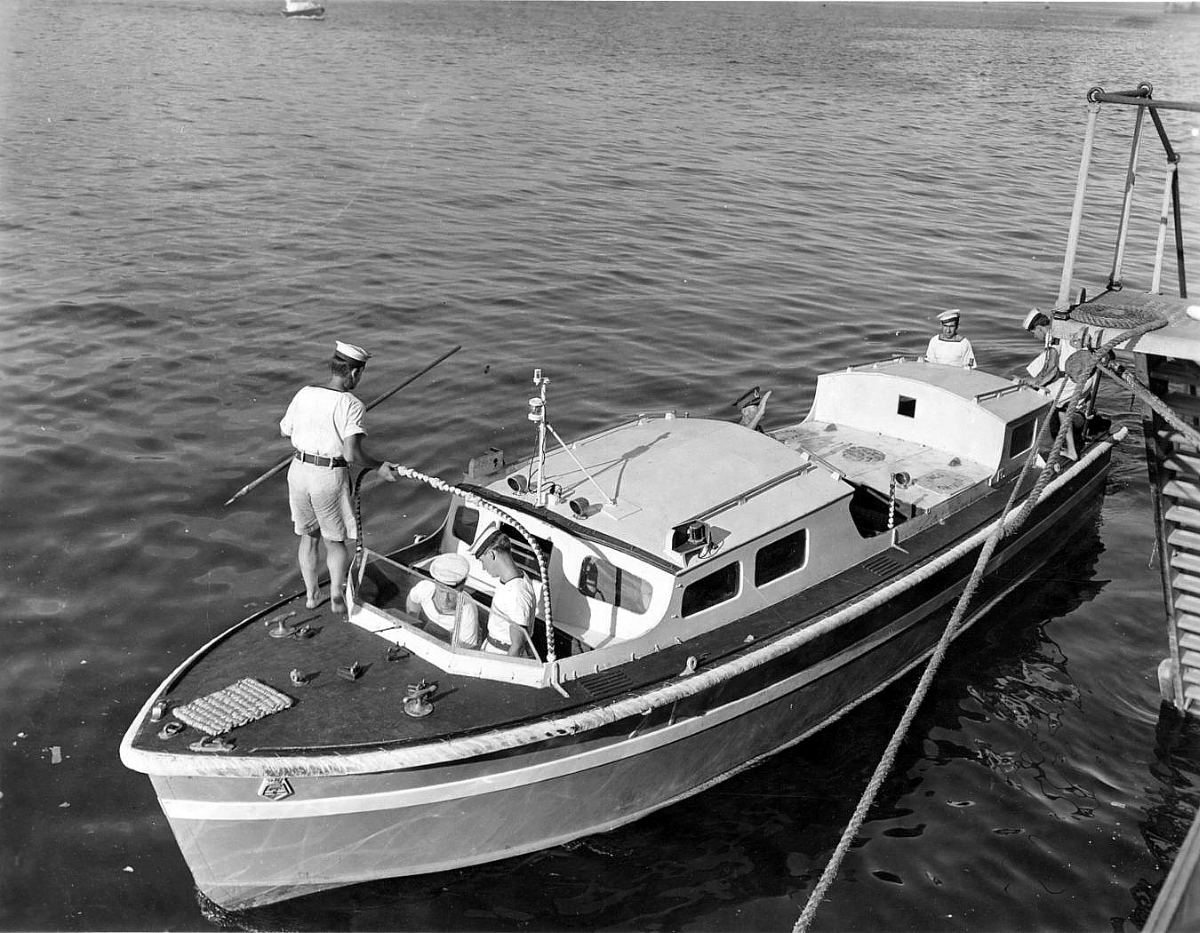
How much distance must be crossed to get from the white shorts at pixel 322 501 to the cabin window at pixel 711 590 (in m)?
3.18

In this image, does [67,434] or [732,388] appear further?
[732,388]

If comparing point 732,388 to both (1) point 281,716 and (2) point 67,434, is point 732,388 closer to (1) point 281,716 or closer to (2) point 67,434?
(2) point 67,434

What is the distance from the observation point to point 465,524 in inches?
451

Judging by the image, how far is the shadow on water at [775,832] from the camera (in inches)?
377

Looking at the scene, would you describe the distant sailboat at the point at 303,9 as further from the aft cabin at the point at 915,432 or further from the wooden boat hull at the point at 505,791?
the wooden boat hull at the point at 505,791

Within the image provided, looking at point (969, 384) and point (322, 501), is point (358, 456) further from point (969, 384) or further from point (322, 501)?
point (969, 384)

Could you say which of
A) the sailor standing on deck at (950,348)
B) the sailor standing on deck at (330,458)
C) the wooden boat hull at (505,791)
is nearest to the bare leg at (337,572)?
the sailor standing on deck at (330,458)

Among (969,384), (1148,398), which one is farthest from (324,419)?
(969,384)

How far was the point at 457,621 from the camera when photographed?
9.84 m

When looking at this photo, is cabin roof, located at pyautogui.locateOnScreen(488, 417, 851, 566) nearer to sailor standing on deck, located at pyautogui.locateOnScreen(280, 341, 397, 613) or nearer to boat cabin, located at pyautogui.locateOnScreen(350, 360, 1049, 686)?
boat cabin, located at pyautogui.locateOnScreen(350, 360, 1049, 686)

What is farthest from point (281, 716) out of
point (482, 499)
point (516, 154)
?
point (516, 154)

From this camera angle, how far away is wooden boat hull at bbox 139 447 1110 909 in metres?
8.77

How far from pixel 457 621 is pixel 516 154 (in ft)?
109

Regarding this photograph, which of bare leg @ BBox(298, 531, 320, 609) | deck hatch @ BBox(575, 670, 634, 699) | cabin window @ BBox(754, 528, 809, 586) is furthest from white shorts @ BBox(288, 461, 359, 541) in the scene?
cabin window @ BBox(754, 528, 809, 586)
